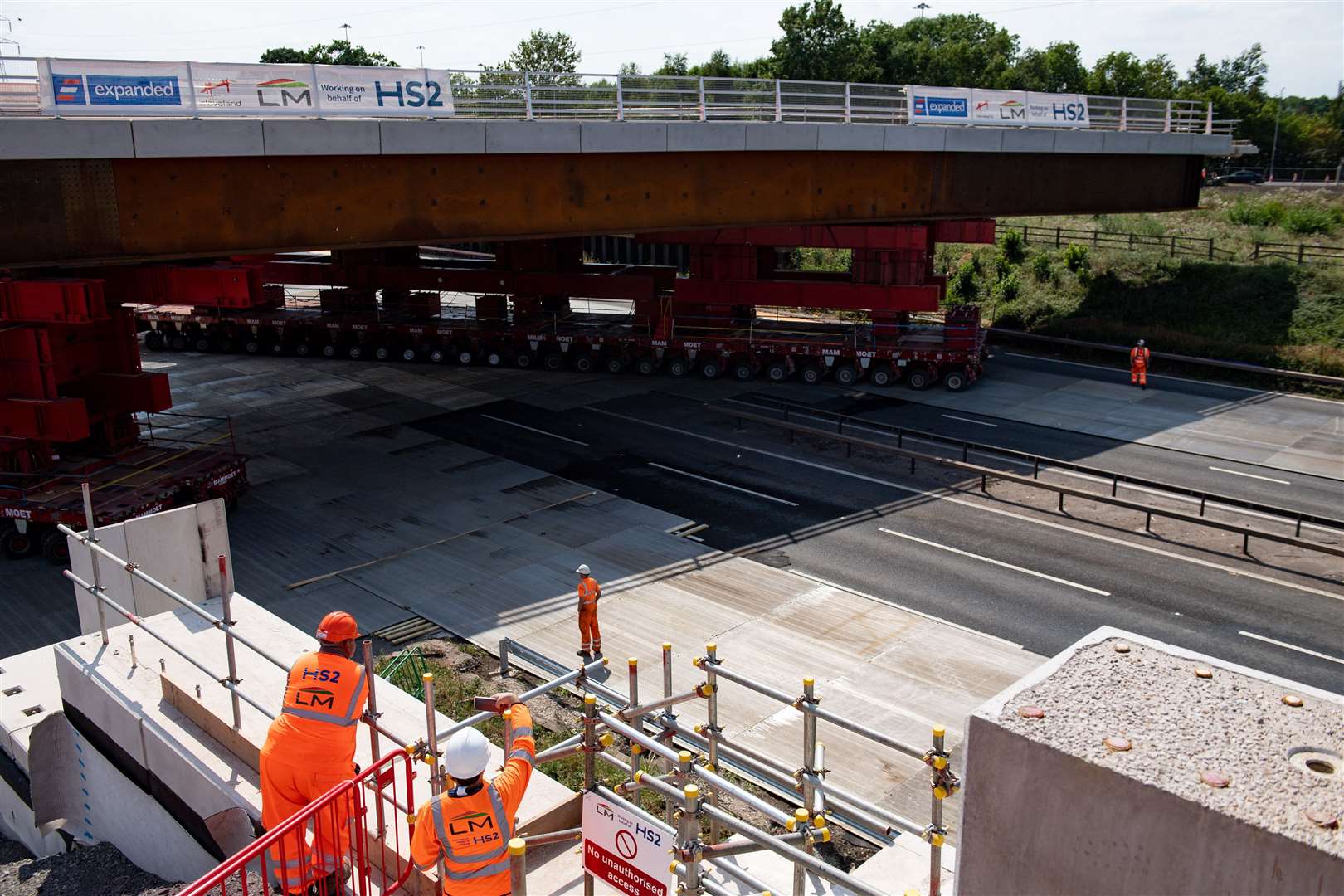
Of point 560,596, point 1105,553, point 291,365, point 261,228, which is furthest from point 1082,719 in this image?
point 291,365

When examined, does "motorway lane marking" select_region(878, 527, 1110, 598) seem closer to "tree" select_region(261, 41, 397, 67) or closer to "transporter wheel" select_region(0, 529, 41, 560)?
"transporter wheel" select_region(0, 529, 41, 560)

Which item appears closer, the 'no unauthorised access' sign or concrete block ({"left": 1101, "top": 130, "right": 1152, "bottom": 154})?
the 'no unauthorised access' sign

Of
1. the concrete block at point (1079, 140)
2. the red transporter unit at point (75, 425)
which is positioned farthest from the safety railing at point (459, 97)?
the red transporter unit at point (75, 425)

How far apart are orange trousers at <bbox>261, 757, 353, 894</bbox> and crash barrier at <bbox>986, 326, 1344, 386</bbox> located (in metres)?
31.6

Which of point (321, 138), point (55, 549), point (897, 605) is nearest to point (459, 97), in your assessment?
point (321, 138)

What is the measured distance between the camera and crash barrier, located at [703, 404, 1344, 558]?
18.3 metres

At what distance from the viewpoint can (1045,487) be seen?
2084cm

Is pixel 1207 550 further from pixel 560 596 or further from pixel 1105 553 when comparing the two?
pixel 560 596

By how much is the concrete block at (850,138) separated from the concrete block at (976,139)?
247 cm

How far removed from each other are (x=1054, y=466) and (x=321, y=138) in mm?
15394

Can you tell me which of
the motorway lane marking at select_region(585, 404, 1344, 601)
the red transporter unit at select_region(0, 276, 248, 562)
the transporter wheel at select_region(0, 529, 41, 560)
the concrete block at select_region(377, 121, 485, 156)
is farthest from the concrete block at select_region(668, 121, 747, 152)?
the transporter wheel at select_region(0, 529, 41, 560)

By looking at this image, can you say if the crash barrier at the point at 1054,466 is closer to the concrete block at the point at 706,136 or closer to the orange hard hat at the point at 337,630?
the concrete block at the point at 706,136

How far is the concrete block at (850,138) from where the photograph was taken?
24625 millimetres

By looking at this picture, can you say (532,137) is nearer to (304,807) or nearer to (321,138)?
(321,138)
